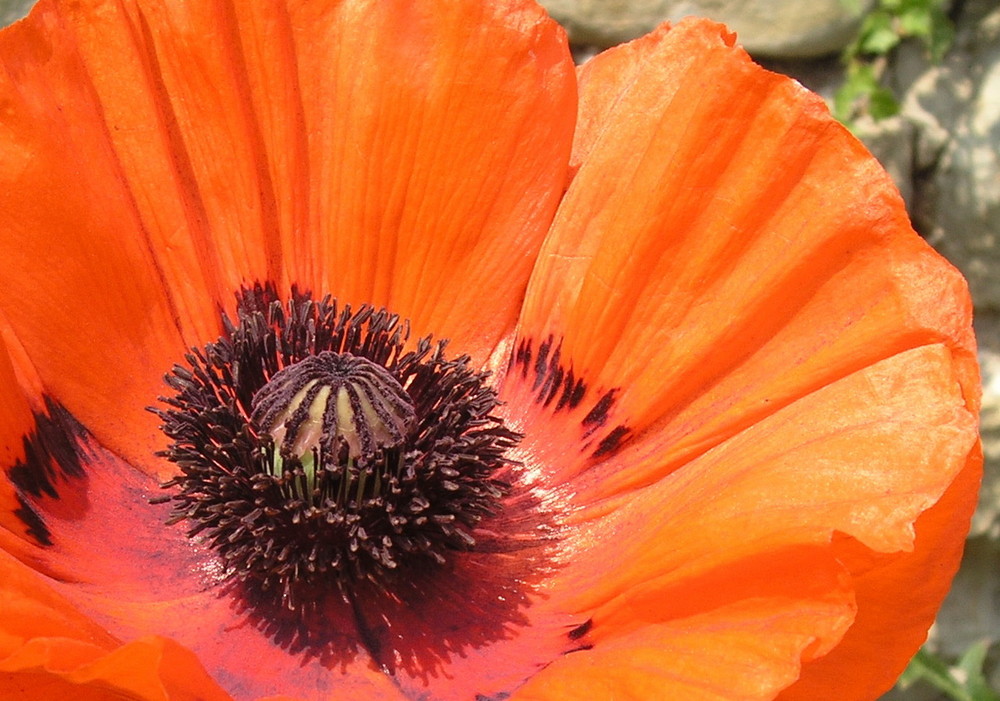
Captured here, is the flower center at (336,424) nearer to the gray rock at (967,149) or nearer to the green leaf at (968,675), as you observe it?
the green leaf at (968,675)

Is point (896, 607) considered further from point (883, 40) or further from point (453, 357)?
point (883, 40)

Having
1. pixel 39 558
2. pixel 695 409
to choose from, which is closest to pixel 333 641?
pixel 39 558

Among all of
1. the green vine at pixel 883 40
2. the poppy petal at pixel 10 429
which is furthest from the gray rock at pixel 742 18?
the poppy petal at pixel 10 429

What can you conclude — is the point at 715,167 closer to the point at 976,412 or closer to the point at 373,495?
the point at 976,412

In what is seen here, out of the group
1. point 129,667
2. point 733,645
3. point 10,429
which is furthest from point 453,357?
point 129,667

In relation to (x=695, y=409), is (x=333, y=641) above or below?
below

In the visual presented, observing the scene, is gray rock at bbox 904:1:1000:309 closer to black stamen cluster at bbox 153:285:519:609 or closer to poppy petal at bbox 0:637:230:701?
black stamen cluster at bbox 153:285:519:609

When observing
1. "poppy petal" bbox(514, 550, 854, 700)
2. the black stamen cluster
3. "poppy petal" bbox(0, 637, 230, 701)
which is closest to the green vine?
the black stamen cluster
